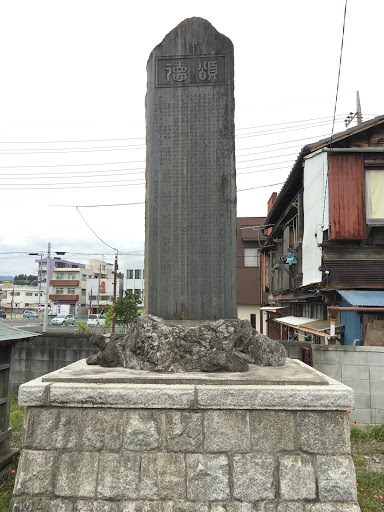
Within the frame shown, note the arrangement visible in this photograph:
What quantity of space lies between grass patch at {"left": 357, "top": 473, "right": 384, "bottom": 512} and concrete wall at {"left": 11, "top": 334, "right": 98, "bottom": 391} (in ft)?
23.5

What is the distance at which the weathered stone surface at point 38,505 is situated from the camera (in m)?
3.43

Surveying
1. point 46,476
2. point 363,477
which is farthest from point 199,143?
point 363,477

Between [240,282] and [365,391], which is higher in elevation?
[240,282]

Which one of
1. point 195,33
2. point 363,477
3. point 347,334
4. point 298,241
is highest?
point 195,33

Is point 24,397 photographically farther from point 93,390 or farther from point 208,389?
point 208,389

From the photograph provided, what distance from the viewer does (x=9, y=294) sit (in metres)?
78.1

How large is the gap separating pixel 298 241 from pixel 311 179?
3.28 meters

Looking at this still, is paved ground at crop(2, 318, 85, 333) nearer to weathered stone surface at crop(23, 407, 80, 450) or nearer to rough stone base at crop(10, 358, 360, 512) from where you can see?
weathered stone surface at crop(23, 407, 80, 450)

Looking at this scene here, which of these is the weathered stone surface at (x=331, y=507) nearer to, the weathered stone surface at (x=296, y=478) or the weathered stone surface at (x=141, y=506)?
the weathered stone surface at (x=296, y=478)

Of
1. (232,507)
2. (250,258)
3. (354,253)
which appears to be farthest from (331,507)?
(250,258)

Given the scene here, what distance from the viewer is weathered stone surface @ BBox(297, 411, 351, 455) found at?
348 centimetres

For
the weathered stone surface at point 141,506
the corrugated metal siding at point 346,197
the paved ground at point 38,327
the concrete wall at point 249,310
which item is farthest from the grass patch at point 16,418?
the concrete wall at point 249,310

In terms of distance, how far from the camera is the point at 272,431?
11.6ft

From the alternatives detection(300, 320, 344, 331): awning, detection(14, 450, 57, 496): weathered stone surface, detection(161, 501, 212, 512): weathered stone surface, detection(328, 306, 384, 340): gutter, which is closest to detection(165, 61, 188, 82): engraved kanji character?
detection(14, 450, 57, 496): weathered stone surface
